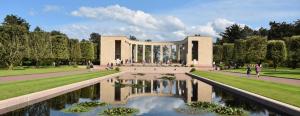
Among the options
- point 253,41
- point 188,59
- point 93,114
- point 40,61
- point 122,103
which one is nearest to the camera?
point 93,114

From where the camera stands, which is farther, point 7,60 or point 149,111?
point 7,60

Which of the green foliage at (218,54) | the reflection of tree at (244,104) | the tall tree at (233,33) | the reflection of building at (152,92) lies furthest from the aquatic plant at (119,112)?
the tall tree at (233,33)

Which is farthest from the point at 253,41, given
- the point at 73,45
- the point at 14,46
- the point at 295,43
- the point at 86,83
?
the point at 86,83

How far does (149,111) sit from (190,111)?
134 centimetres

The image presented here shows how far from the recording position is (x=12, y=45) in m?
40.8

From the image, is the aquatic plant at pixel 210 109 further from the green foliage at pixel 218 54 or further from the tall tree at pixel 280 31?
the tall tree at pixel 280 31

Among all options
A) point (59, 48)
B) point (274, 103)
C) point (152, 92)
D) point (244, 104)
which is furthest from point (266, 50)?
point (274, 103)

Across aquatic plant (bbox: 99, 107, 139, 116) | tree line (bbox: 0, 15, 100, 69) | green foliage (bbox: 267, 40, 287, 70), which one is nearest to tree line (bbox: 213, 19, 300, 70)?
green foliage (bbox: 267, 40, 287, 70)

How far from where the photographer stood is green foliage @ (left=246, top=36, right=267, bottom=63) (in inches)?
2093

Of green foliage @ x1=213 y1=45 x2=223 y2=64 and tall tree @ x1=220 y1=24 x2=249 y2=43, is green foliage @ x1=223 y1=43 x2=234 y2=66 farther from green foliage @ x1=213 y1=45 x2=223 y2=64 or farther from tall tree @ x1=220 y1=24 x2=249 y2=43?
tall tree @ x1=220 y1=24 x2=249 y2=43

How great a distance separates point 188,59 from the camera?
59.5 meters

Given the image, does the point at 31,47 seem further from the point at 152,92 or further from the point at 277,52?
the point at 277,52

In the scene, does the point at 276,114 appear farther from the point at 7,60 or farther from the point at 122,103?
the point at 7,60

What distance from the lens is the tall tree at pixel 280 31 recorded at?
85.1m
